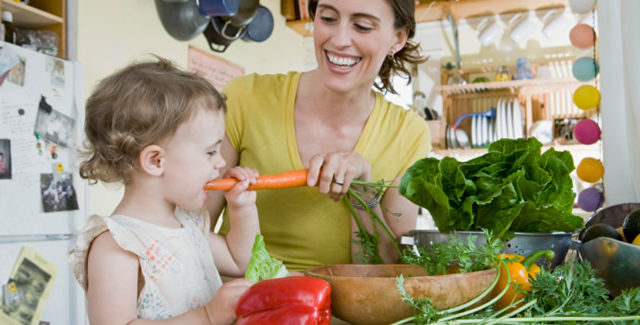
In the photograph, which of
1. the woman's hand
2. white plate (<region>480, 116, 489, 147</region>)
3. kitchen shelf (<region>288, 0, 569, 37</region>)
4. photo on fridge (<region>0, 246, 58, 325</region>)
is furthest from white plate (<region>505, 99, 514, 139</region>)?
the woman's hand

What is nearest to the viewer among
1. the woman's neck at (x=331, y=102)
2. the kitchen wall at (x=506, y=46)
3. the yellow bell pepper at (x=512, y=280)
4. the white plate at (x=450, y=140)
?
the yellow bell pepper at (x=512, y=280)

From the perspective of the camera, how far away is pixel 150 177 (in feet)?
3.27

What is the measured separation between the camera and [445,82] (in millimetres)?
4449

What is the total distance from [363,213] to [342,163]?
0.73ft

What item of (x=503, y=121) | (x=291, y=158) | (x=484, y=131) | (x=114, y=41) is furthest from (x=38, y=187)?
(x=503, y=121)

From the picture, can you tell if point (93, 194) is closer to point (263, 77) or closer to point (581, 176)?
point (263, 77)

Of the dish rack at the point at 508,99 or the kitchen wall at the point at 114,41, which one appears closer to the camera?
the kitchen wall at the point at 114,41

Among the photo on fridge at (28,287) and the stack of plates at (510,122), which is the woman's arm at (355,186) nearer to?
the photo on fridge at (28,287)

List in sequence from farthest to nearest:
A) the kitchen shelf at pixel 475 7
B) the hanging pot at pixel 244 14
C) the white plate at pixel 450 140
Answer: the white plate at pixel 450 140
the kitchen shelf at pixel 475 7
the hanging pot at pixel 244 14

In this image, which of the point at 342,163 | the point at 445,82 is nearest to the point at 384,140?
the point at 342,163

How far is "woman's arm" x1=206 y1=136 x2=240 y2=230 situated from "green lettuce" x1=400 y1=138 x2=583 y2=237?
606mm

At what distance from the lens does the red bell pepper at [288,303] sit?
64 centimetres

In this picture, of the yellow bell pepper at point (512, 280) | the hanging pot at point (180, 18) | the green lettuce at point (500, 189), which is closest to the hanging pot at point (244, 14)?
the hanging pot at point (180, 18)

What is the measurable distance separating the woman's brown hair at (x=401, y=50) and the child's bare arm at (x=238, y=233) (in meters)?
0.55
